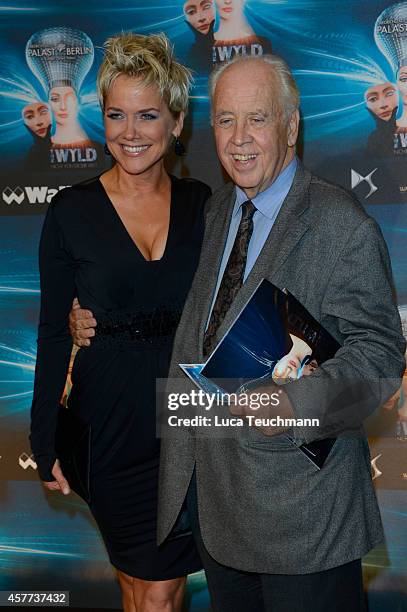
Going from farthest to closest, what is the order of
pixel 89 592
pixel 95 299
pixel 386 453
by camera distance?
1. pixel 89 592
2. pixel 386 453
3. pixel 95 299

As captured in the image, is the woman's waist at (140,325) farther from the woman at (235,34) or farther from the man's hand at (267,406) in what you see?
the woman at (235,34)

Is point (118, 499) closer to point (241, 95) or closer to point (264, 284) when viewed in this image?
point (264, 284)

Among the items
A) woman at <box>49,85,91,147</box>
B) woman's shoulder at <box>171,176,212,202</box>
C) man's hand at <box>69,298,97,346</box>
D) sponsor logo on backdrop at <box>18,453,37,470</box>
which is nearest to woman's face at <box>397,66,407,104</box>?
woman's shoulder at <box>171,176,212,202</box>

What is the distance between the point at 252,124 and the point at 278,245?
292mm

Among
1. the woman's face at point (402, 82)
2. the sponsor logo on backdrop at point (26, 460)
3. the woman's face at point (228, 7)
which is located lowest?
the sponsor logo on backdrop at point (26, 460)

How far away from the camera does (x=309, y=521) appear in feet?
5.85

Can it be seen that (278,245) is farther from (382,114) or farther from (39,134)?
(39,134)

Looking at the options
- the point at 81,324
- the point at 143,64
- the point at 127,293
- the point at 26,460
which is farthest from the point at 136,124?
the point at 26,460

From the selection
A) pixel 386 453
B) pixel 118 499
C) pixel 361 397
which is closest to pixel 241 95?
pixel 361 397

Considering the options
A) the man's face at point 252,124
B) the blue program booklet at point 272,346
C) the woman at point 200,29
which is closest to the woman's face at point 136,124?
the man's face at point 252,124

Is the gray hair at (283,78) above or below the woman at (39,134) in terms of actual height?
Answer: below

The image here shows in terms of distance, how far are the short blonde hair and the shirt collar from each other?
0.49 meters

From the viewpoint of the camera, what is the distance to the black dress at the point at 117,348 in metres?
2.32

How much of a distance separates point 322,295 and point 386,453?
1.59 m
